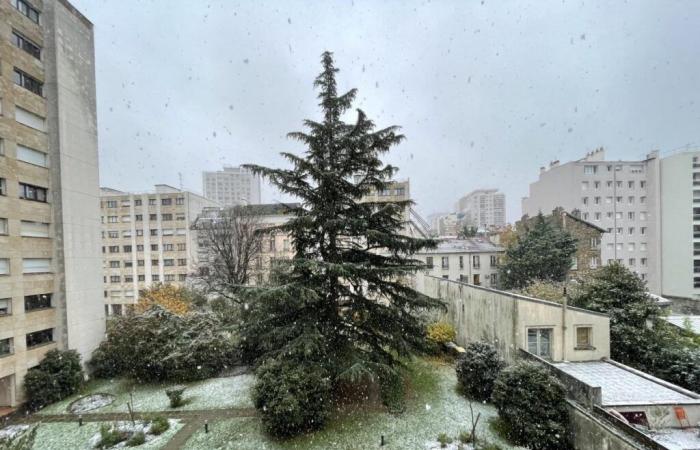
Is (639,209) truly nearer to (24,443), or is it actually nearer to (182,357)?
(182,357)

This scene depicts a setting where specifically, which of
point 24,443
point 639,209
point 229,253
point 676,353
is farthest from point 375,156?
point 639,209

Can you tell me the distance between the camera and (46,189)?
13820mm

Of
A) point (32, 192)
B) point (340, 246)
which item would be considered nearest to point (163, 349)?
point (32, 192)

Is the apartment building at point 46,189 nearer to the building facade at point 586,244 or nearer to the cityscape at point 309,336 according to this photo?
the cityscape at point 309,336

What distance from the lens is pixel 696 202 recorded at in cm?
3909

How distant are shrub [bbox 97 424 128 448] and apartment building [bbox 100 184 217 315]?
33.0m

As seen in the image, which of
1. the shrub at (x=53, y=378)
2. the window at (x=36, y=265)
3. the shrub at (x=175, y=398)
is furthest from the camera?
the window at (x=36, y=265)

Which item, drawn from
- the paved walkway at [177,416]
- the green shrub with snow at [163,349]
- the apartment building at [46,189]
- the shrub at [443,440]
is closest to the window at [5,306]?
the apartment building at [46,189]

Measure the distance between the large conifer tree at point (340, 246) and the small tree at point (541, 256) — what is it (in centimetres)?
2385

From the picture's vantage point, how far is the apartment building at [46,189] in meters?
12.3

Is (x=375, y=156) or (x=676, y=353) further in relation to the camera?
(x=676, y=353)

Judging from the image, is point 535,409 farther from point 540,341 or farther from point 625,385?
point 540,341

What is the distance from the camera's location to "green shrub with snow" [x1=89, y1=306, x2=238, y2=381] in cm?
1335

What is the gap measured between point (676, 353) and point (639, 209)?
138 ft
